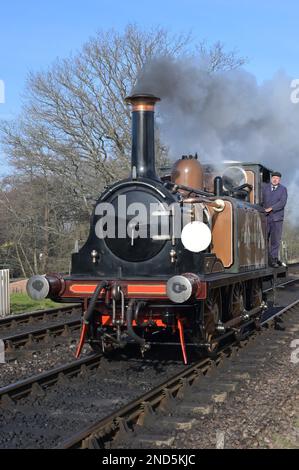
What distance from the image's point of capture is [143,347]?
6.38m

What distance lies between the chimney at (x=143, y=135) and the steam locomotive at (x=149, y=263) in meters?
0.01

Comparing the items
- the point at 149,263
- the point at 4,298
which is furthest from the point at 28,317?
the point at 149,263

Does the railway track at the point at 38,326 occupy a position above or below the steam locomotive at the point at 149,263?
below

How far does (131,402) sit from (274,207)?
5.78 m

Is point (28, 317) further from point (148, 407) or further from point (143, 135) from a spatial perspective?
point (148, 407)

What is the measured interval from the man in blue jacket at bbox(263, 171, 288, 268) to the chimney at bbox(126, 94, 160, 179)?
138 inches

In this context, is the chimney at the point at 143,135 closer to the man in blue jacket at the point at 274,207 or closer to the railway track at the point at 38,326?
the railway track at the point at 38,326

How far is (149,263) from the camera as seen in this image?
692 cm

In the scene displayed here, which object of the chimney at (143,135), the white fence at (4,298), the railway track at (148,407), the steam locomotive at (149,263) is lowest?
the railway track at (148,407)

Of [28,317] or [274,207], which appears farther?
[28,317]

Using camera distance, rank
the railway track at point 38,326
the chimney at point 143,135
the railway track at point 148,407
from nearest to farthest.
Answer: the railway track at point 148,407, the chimney at point 143,135, the railway track at point 38,326

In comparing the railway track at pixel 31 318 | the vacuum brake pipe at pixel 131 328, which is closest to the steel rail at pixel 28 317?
the railway track at pixel 31 318

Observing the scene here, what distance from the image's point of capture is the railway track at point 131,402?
4516 millimetres
